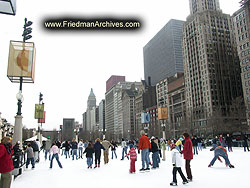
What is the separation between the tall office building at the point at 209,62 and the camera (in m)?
94.2

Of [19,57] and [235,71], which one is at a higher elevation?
[235,71]

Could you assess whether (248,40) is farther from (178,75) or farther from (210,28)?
(178,75)

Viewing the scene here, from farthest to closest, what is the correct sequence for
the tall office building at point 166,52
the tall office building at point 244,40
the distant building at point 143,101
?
the distant building at point 143,101, the tall office building at point 166,52, the tall office building at point 244,40

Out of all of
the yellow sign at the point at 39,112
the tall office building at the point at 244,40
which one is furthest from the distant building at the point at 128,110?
the yellow sign at the point at 39,112

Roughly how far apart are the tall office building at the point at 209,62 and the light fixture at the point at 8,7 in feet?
294

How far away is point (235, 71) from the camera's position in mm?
104750

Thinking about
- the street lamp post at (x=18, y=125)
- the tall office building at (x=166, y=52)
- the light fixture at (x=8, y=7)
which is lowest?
the street lamp post at (x=18, y=125)

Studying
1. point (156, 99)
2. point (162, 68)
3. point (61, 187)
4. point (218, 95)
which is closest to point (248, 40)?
point (218, 95)

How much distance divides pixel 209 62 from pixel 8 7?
101m

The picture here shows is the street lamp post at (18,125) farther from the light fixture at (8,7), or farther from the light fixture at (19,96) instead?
the light fixture at (8,7)

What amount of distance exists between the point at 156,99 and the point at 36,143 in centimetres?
12433

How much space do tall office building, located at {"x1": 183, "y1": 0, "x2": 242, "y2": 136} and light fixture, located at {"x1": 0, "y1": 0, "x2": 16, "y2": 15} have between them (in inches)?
3523

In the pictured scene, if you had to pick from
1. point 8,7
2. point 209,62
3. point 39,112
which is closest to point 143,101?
point 209,62

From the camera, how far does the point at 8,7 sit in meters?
4.86
